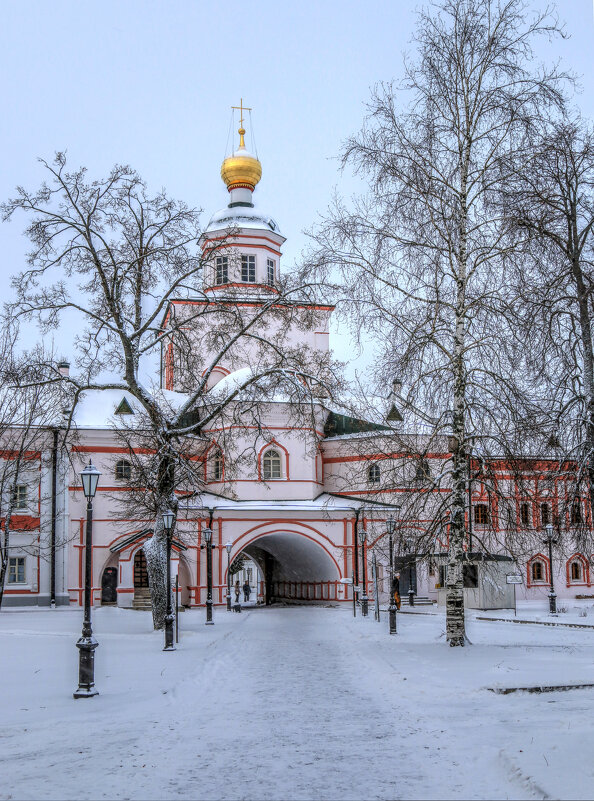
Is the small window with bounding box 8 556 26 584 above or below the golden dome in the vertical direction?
below

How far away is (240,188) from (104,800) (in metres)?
41.6

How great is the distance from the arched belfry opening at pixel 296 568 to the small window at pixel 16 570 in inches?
378

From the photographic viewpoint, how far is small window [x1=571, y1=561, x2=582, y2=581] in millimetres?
44219

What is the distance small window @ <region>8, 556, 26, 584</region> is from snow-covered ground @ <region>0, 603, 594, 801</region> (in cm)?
1972

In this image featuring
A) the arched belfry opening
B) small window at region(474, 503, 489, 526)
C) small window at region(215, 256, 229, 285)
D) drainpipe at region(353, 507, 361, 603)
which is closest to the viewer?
small window at region(474, 503, 489, 526)

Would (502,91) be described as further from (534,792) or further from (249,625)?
(249,625)

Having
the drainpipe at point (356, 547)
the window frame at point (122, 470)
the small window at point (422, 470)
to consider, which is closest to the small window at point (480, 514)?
the small window at point (422, 470)

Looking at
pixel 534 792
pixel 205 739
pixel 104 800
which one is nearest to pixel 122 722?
pixel 205 739

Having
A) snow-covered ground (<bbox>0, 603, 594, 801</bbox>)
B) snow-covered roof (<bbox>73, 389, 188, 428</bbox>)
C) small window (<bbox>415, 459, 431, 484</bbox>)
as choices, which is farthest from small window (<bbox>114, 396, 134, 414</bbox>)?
small window (<bbox>415, 459, 431, 484</bbox>)

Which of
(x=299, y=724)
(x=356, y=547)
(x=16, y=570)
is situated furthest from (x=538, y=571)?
(x=299, y=724)

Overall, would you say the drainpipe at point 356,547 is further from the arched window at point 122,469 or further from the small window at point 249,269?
the small window at point 249,269

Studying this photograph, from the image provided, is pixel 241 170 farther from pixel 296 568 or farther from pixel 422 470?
A: pixel 422 470

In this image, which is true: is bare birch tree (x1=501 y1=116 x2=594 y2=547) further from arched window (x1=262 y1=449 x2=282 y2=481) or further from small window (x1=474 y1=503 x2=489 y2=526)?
arched window (x1=262 y1=449 x2=282 y2=481)

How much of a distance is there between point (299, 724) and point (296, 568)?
34.1 meters
